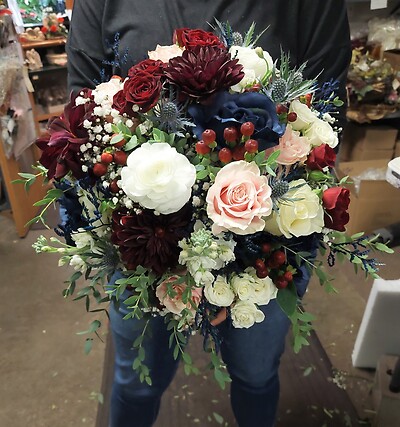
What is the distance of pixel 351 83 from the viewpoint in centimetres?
236

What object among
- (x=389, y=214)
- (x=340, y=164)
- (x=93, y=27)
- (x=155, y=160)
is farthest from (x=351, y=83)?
(x=155, y=160)

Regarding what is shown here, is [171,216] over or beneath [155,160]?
beneath

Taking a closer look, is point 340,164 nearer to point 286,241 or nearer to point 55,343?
point 55,343

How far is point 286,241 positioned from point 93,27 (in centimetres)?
63

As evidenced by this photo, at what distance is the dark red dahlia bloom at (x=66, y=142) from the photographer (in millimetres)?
682

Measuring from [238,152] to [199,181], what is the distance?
0.24ft

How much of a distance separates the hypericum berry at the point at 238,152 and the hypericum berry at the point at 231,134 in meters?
0.01

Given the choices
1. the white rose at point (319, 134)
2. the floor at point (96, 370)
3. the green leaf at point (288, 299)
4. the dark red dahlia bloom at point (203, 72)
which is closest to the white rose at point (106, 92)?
the dark red dahlia bloom at point (203, 72)

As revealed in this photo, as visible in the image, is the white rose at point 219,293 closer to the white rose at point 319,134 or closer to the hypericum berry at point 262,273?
the hypericum berry at point 262,273

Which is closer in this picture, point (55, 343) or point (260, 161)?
point (260, 161)

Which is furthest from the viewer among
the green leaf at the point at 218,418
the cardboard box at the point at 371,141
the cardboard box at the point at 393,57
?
the cardboard box at the point at 371,141

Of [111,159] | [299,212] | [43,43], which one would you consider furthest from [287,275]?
[43,43]

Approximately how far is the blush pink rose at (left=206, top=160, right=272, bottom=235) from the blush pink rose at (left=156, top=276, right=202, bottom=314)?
0.42ft

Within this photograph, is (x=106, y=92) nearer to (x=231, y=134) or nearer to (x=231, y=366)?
(x=231, y=134)
